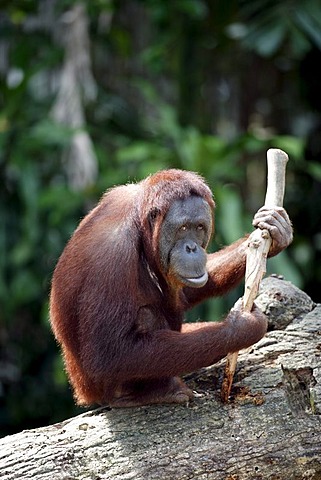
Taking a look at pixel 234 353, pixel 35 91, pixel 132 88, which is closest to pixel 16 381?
pixel 35 91

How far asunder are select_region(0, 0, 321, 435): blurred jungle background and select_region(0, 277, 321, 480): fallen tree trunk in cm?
387

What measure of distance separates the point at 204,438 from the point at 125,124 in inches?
280

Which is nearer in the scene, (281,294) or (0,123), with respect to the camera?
(281,294)

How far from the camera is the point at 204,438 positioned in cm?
423

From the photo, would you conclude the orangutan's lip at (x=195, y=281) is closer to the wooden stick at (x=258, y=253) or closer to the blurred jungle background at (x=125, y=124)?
the wooden stick at (x=258, y=253)

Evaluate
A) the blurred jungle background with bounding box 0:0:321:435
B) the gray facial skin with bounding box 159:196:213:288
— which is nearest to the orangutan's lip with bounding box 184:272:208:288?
the gray facial skin with bounding box 159:196:213:288

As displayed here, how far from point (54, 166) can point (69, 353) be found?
5529 millimetres

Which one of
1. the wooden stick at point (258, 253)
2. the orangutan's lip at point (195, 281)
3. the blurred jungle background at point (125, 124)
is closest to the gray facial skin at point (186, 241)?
the orangutan's lip at point (195, 281)

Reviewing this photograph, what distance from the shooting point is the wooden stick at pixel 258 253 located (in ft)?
14.4

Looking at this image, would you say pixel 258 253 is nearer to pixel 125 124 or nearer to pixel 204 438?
pixel 204 438

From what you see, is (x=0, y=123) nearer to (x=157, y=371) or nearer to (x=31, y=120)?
(x=31, y=120)


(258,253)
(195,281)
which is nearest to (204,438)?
(195,281)

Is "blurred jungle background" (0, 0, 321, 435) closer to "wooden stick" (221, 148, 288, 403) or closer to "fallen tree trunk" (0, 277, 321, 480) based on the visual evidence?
"wooden stick" (221, 148, 288, 403)

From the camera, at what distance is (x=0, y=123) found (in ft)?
31.7
